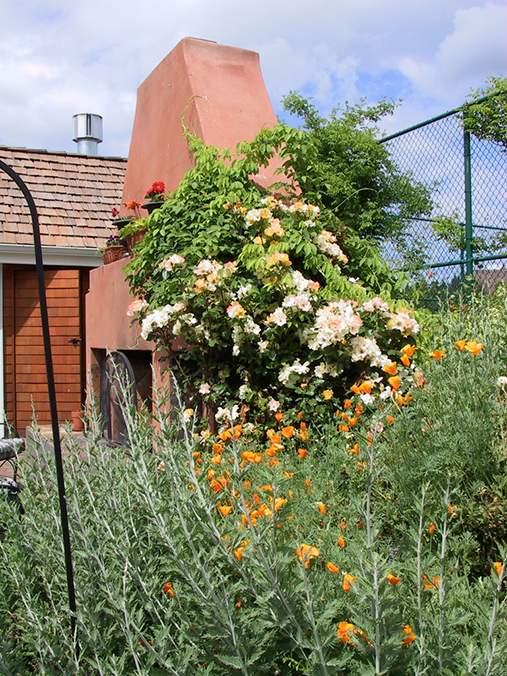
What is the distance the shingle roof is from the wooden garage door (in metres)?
0.69

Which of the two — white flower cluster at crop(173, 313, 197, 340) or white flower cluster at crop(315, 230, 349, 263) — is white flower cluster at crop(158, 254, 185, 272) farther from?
white flower cluster at crop(315, 230, 349, 263)

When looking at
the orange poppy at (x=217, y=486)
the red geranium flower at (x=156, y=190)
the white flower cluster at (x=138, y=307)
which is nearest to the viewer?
the orange poppy at (x=217, y=486)

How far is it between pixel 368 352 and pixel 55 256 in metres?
6.45

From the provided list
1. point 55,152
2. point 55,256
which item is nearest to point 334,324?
point 55,256

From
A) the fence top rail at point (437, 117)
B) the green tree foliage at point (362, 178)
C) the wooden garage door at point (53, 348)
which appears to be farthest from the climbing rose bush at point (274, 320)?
the wooden garage door at point (53, 348)

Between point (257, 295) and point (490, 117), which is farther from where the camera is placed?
point (490, 117)

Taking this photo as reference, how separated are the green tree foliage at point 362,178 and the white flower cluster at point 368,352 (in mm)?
1727

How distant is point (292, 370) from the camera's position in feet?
12.7

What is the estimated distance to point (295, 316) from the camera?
3947 millimetres

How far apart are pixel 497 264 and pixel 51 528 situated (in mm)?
4007

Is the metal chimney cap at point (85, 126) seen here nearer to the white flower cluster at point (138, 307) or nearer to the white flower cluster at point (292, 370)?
the white flower cluster at point (138, 307)

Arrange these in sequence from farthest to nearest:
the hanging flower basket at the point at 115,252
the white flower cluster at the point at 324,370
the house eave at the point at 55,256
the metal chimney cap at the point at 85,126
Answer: the metal chimney cap at the point at 85,126 → the house eave at the point at 55,256 → the hanging flower basket at the point at 115,252 → the white flower cluster at the point at 324,370

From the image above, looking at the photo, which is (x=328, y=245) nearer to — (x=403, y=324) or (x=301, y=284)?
(x=301, y=284)

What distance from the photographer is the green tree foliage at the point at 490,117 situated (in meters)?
4.62
